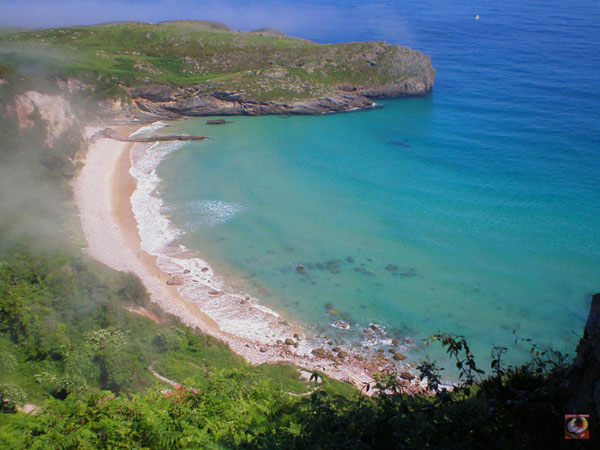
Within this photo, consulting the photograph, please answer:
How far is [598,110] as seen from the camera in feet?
153

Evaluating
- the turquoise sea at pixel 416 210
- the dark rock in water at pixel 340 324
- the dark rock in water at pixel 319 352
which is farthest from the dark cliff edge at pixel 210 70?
the dark rock in water at pixel 319 352

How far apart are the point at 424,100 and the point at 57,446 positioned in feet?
196

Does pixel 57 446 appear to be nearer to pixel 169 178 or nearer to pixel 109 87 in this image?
pixel 169 178

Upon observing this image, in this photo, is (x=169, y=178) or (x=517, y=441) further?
(x=169, y=178)

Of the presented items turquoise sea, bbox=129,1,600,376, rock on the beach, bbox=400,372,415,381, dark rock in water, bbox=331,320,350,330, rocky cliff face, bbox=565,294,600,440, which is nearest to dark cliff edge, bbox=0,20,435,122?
turquoise sea, bbox=129,1,600,376

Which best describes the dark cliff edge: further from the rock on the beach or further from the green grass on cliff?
the rock on the beach

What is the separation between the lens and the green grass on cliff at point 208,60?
5456 cm

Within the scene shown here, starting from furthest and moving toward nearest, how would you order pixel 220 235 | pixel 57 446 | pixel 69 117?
pixel 69 117 → pixel 220 235 → pixel 57 446

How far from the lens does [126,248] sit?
2561 cm

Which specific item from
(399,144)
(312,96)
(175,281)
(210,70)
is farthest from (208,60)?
(175,281)

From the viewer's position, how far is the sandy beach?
1814 cm

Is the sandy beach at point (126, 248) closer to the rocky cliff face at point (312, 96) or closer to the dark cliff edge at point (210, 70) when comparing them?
the rocky cliff face at point (312, 96)

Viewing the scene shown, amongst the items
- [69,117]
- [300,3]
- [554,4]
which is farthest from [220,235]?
[300,3]

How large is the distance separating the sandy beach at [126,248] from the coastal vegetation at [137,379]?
45.4 inches
